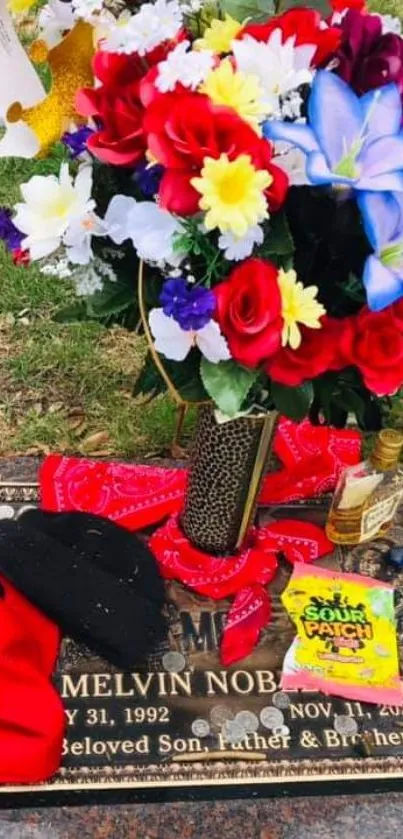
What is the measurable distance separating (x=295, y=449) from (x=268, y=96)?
0.89 meters

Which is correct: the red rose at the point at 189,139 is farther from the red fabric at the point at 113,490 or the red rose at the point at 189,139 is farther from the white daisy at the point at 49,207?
the red fabric at the point at 113,490

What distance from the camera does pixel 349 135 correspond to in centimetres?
110

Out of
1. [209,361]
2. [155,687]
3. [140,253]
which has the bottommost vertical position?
[155,687]

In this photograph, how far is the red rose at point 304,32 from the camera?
3.69ft

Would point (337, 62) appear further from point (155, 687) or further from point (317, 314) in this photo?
point (155, 687)

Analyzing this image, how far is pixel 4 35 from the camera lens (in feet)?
4.05

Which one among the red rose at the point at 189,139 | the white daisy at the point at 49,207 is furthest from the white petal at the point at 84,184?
the red rose at the point at 189,139

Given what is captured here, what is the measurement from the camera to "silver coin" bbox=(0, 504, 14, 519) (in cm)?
168

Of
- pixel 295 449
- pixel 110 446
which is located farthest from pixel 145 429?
pixel 295 449

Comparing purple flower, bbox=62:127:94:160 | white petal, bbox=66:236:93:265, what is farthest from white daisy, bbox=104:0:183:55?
white petal, bbox=66:236:93:265

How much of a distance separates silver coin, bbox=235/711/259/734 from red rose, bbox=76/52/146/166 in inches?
31.4

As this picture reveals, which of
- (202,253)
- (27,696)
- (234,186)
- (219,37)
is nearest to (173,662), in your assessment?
(27,696)

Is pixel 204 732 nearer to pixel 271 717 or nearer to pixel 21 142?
pixel 271 717

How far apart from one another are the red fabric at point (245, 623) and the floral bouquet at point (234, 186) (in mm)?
441
